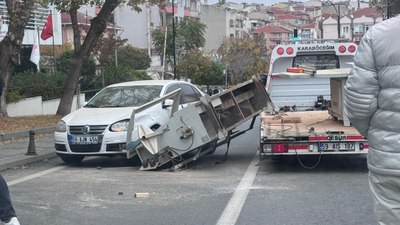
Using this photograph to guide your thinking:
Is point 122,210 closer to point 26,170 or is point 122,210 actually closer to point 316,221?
point 316,221

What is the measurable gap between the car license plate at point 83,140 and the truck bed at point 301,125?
3045 millimetres

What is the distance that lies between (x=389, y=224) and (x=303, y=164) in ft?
26.0

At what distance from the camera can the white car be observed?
1181 cm

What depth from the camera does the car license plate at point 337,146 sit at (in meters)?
10.4

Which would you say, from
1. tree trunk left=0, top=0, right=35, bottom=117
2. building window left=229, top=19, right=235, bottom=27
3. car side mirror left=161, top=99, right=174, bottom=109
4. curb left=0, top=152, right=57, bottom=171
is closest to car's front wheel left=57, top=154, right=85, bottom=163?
curb left=0, top=152, right=57, bottom=171

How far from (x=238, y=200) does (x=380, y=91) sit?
4879 millimetres

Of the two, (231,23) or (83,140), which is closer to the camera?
(83,140)

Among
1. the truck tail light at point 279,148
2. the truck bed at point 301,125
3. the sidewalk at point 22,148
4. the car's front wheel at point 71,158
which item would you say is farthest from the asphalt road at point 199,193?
the truck bed at point 301,125

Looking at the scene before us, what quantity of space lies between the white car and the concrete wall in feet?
37.9

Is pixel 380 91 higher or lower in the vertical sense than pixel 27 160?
higher

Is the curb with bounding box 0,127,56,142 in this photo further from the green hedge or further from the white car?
the green hedge

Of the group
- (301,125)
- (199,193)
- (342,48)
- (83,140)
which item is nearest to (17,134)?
(83,140)

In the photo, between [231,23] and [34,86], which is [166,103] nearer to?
[34,86]

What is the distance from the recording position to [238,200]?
27.7ft
